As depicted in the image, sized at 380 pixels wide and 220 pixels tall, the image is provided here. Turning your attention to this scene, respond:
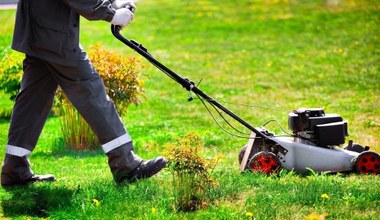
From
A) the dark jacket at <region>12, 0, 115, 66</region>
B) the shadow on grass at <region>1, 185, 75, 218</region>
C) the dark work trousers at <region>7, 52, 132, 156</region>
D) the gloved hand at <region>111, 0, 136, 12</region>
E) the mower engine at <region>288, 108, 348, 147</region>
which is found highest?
the gloved hand at <region>111, 0, 136, 12</region>

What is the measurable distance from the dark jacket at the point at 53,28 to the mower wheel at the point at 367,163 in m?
2.33

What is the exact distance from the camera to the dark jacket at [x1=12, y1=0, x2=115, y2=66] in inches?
275

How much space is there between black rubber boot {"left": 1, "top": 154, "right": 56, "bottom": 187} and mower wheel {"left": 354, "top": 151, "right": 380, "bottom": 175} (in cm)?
270

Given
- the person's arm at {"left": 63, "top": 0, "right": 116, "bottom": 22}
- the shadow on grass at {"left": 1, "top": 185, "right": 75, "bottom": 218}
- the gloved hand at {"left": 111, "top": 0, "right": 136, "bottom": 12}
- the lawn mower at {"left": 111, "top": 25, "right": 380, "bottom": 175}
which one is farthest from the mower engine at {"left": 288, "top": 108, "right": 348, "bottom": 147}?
the shadow on grass at {"left": 1, "top": 185, "right": 75, "bottom": 218}

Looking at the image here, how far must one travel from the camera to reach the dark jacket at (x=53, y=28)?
6.98 metres

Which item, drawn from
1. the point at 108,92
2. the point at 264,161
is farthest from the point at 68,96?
the point at 108,92

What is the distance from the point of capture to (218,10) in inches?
936

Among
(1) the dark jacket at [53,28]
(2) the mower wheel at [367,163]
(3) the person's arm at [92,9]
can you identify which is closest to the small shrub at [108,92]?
(1) the dark jacket at [53,28]

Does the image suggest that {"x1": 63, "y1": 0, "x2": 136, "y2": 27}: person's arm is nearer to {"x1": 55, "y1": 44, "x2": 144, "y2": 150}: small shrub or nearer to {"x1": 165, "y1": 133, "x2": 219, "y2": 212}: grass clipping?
{"x1": 165, "y1": 133, "x2": 219, "y2": 212}: grass clipping

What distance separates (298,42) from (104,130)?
1130cm

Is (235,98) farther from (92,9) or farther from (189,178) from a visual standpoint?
(189,178)

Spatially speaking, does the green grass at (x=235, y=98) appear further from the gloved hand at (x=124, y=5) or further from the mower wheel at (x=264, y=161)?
the gloved hand at (x=124, y=5)

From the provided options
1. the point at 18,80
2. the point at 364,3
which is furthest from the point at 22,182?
the point at 364,3

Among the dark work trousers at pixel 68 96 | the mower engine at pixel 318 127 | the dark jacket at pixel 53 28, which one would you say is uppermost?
the dark jacket at pixel 53 28
